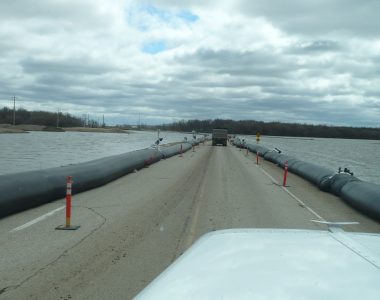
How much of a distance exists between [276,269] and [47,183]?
11.5m

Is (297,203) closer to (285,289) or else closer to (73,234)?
(73,234)

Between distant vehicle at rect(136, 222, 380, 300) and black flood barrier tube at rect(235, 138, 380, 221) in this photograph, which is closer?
distant vehicle at rect(136, 222, 380, 300)

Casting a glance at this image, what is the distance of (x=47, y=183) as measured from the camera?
1286 centimetres

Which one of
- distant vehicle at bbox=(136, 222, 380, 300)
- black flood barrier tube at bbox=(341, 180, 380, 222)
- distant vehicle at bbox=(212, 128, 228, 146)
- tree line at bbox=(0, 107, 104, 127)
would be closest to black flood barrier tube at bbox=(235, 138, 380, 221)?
black flood barrier tube at bbox=(341, 180, 380, 222)

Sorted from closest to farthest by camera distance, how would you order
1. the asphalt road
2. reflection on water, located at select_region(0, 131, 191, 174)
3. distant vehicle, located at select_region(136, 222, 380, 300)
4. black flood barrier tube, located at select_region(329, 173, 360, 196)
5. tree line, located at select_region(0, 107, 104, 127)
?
distant vehicle, located at select_region(136, 222, 380, 300) → the asphalt road → black flood barrier tube, located at select_region(329, 173, 360, 196) → reflection on water, located at select_region(0, 131, 191, 174) → tree line, located at select_region(0, 107, 104, 127)

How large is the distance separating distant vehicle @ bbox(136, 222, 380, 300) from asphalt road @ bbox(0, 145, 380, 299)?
3.19 metres

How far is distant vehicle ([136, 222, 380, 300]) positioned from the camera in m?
1.97

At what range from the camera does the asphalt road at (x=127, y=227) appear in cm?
599

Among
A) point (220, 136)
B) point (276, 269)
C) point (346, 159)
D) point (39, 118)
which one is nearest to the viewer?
point (276, 269)

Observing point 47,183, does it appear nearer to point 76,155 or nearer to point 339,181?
point 339,181

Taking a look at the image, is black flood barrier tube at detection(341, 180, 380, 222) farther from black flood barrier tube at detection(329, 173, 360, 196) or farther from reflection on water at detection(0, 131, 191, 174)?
reflection on water at detection(0, 131, 191, 174)

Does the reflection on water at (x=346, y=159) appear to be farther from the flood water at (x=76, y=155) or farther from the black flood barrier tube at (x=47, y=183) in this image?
the black flood barrier tube at (x=47, y=183)

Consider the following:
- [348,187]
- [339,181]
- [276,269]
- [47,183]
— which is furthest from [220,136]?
[276,269]

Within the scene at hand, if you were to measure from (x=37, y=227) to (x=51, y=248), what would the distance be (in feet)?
6.21
